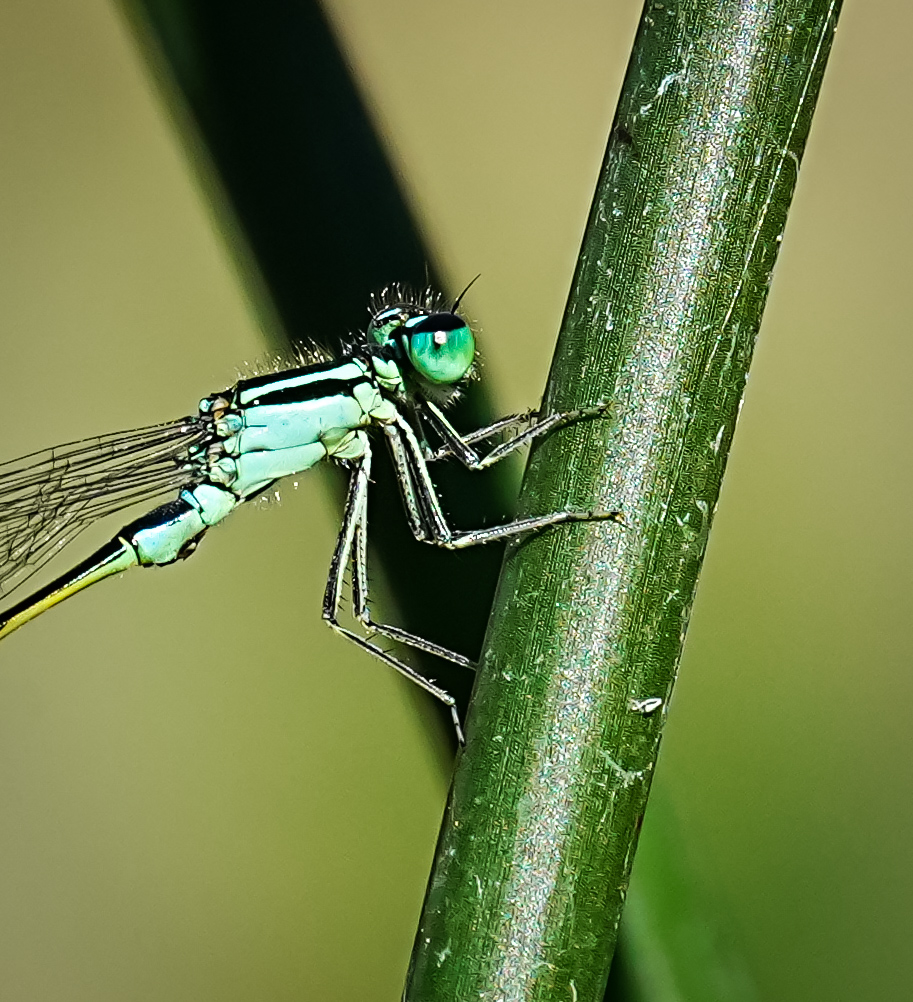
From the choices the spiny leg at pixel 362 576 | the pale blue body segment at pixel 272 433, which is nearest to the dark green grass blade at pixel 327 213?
the spiny leg at pixel 362 576

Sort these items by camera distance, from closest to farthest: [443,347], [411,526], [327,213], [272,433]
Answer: [443,347]
[411,526]
[272,433]
[327,213]

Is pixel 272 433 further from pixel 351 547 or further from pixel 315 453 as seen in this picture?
pixel 351 547

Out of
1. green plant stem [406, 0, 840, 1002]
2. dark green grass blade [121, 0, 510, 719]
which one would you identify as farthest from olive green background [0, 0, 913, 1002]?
green plant stem [406, 0, 840, 1002]

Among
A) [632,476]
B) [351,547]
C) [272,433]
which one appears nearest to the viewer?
[632,476]

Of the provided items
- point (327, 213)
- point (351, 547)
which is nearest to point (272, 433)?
point (351, 547)

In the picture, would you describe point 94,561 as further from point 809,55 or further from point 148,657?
point 809,55

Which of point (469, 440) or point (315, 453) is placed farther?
point (315, 453)
